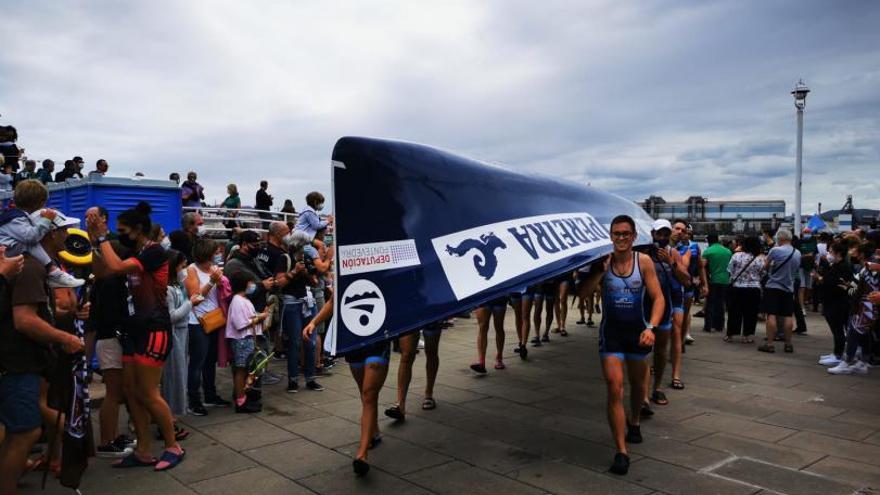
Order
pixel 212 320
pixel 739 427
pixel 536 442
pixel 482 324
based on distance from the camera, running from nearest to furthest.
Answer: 1. pixel 536 442
2. pixel 739 427
3. pixel 212 320
4. pixel 482 324

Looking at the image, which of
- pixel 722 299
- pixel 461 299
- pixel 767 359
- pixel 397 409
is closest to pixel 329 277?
pixel 397 409

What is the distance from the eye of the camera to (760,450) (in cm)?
510

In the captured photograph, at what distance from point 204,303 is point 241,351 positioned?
2.09 feet

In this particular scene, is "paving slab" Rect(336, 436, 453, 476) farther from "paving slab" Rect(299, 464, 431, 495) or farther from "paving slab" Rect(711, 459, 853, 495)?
"paving slab" Rect(711, 459, 853, 495)

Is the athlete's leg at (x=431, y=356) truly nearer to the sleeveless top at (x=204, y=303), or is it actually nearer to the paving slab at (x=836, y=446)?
the sleeveless top at (x=204, y=303)

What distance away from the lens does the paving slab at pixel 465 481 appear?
4.24m

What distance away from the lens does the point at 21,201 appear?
3.92m

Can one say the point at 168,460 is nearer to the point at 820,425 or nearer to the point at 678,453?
the point at 678,453

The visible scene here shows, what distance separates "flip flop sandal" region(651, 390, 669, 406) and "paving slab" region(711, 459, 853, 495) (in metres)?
1.82

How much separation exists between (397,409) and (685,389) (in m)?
3.82

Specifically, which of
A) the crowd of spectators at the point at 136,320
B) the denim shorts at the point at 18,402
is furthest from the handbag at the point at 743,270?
the denim shorts at the point at 18,402

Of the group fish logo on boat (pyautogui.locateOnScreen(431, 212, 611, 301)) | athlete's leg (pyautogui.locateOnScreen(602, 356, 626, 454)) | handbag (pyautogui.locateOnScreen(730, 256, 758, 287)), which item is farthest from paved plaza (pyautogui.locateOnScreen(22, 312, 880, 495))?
handbag (pyautogui.locateOnScreen(730, 256, 758, 287))

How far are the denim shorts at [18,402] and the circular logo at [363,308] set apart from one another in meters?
1.98

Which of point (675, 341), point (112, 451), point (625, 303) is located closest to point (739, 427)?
point (675, 341)
